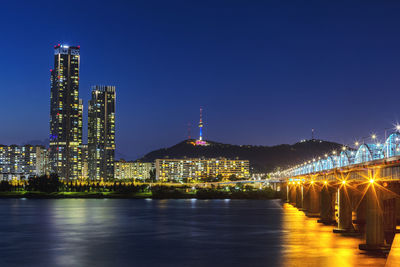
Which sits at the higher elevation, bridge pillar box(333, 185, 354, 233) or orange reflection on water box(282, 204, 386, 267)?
bridge pillar box(333, 185, 354, 233)

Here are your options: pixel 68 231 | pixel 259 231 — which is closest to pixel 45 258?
pixel 68 231

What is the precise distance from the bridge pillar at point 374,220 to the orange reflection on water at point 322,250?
104 cm

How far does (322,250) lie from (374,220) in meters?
8.68

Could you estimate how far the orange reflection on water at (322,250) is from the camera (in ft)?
126

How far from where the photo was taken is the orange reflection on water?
3825 cm

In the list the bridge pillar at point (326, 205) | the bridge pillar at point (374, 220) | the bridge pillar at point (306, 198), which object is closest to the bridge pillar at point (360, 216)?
the bridge pillar at point (326, 205)

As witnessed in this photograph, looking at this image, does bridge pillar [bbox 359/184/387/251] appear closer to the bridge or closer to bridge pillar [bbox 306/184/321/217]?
the bridge

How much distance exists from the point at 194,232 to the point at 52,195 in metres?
144

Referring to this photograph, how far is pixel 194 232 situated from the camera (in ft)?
217

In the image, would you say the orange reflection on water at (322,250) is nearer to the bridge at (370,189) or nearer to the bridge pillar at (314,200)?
the bridge at (370,189)

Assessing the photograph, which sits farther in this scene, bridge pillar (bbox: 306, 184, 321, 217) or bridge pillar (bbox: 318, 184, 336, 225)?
bridge pillar (bbox: 306, 184, 321, 217)

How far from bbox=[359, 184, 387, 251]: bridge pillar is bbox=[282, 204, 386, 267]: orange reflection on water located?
3.42ft

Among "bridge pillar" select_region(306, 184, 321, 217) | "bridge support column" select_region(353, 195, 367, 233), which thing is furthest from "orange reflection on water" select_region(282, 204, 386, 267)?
"bridge pillar" select_region(306, 184, 321, 217)

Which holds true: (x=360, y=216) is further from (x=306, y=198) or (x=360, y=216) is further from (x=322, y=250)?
(x=306, y=198)
